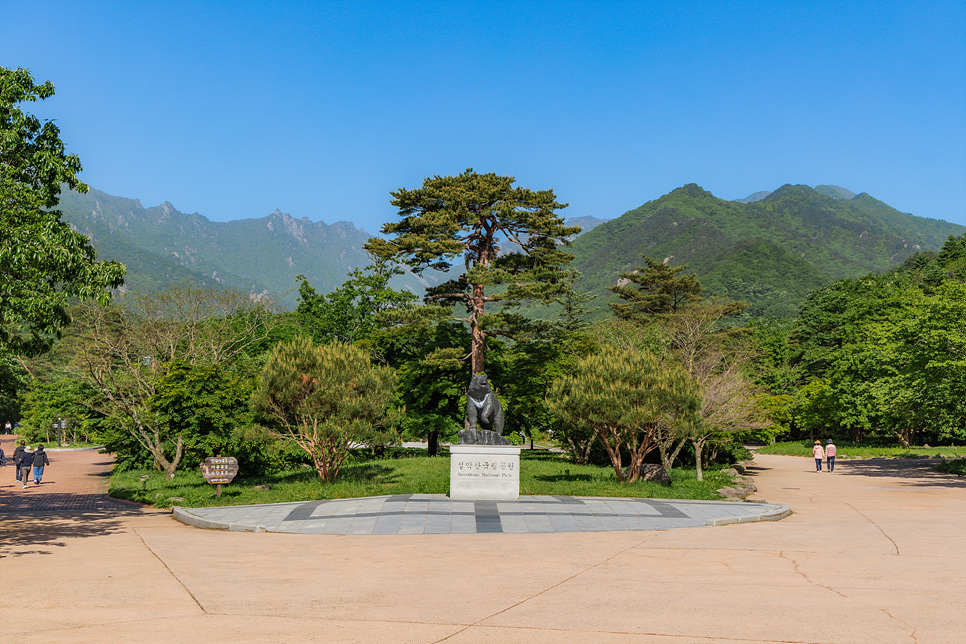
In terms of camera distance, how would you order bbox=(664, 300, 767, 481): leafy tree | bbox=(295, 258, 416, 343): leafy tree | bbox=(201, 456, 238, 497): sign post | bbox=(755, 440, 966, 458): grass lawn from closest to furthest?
bbox=(201, 456, 238, 497): sign post < bbox=(664, 300, 767, 481): leafy tree < bbox=(755, 440, 966, 458): grass lawn < bbox=(295, 258, 416, 343): leafy tree

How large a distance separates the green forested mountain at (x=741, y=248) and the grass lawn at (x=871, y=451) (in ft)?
162

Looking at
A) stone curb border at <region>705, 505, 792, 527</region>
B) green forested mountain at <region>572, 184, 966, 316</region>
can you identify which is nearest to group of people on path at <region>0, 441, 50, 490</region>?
stone curb border at <region>705, 505, 792, 527</region>

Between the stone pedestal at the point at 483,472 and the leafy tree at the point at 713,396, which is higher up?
the leafy tree at the point at 713,396

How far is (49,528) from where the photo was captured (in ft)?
44.1

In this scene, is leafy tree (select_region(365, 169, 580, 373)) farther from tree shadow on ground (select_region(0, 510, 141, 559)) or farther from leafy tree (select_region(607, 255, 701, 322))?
leafy tree (select_region(607, 255, 701, 322))

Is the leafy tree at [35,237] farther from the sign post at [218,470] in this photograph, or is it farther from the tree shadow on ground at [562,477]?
the tree shadow on ground at [562,477]

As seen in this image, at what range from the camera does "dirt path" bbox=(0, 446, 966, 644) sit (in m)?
6.33

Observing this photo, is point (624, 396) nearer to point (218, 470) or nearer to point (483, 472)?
point (483, 472)

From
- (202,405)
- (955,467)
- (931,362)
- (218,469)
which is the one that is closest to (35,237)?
(218,469)

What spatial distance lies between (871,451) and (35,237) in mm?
42505

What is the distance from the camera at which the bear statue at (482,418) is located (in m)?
17.2

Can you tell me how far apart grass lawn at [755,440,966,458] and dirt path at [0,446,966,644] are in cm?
2807

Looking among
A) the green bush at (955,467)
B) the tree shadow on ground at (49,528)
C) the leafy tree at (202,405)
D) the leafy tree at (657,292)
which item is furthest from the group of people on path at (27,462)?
the leafy tree at (657,292)

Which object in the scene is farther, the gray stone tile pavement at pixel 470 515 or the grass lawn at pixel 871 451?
the grass lawn at pixel 871 451
